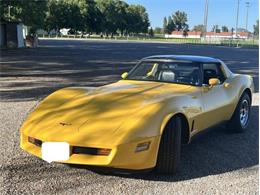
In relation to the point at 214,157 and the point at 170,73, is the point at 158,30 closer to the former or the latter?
the point at 170,73

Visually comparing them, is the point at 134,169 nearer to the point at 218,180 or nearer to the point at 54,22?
the point at 218,180

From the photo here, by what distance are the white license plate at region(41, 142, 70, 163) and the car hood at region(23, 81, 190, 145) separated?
0.05 metres

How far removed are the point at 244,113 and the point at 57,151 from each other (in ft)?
12.1

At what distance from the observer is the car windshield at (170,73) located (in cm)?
586

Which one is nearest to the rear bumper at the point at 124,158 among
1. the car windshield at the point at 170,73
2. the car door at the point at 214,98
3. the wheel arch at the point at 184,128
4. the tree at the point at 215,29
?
the wheel arch at the point at 184,128

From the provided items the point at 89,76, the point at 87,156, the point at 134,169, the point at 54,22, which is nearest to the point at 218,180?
the point at 134,169

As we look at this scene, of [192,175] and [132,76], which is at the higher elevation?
[132,76]

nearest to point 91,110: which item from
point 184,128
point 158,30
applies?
point 184,128

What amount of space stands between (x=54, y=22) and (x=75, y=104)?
9055cm

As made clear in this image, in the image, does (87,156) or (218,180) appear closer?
(87,156)

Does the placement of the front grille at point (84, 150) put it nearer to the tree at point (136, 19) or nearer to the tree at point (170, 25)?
the tree at point (136, 19)

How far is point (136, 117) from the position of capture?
14.4 feet

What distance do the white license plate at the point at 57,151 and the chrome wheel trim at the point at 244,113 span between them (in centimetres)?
342

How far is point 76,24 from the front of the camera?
96.4 metres
